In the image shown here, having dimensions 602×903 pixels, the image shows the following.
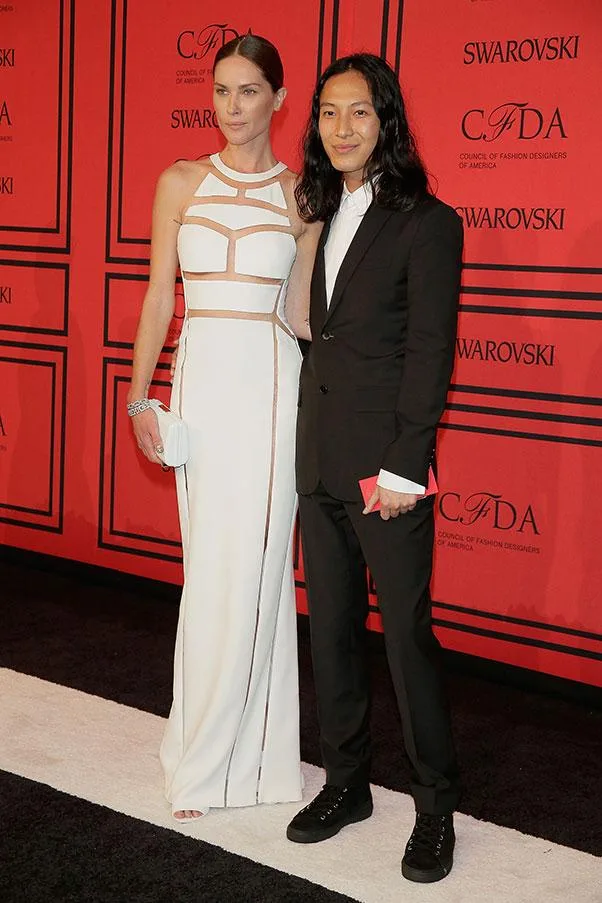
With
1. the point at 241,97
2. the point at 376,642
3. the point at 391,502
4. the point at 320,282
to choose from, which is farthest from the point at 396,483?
the point at 376,642

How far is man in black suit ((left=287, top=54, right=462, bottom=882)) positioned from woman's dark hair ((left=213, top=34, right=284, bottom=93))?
15 centimetres

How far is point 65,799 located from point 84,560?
2282mm

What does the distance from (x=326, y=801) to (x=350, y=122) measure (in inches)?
64.0

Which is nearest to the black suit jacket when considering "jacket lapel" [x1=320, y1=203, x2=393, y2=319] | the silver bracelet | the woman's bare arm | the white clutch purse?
"jacket lapel" [x1=320, y1=203, x2=393, y2=319]

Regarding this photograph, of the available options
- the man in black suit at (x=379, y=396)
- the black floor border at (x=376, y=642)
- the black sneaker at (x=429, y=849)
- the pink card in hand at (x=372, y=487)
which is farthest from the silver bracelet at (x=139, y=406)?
the black floor border at (x=376, y=642)

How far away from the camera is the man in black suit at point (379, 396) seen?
240 cm

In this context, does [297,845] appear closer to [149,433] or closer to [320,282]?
[149,433]

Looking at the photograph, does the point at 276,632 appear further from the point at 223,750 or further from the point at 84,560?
the point at 84,560

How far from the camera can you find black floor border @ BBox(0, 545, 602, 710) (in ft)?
12.5

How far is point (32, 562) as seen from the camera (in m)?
5.20

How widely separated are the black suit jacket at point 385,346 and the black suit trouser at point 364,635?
125mm

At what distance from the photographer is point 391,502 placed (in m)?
2.43

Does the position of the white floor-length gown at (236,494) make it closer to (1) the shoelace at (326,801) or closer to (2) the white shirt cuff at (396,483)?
(1) the shoelace at (326,801)

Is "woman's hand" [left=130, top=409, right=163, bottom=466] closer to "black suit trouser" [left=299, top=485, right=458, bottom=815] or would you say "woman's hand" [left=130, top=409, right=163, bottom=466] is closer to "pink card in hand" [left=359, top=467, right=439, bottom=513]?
"black suit trouser" [left=299, top=485, right=458, bottom=815]
